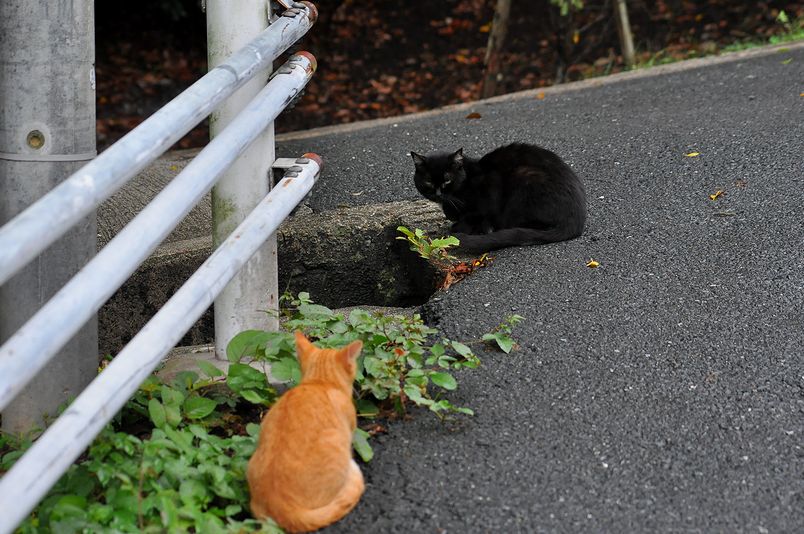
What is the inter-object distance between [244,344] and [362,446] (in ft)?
2.19

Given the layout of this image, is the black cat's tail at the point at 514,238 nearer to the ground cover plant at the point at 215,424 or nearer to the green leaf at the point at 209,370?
the ground cover plant at the point at 215,424

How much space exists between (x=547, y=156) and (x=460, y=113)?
8.39ft

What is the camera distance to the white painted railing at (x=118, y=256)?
176 cm

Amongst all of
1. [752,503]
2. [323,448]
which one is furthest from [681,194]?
[323,448]

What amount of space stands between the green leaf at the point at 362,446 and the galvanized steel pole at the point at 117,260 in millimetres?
784

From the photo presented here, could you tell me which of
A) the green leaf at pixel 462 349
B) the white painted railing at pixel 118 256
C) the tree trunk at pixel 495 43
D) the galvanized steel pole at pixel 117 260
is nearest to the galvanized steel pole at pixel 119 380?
the white painted railing at pixel 118 256

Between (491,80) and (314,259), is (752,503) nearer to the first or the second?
(314,259)

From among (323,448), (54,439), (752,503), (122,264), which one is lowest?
(752,503)

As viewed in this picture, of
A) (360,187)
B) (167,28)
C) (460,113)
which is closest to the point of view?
(360,187)

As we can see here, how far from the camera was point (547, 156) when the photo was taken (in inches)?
178

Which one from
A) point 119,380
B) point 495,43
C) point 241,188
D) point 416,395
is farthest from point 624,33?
point 119,380

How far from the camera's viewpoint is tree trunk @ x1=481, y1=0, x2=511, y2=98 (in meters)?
8.82

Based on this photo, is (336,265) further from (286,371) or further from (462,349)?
(286,371)

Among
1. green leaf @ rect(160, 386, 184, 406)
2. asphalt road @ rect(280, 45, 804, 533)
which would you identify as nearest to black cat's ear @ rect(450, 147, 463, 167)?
asphalt road @ rect(280, 45, 804, 533)
